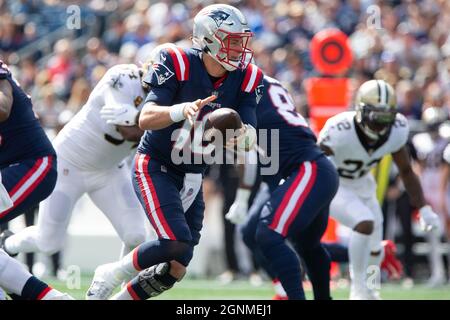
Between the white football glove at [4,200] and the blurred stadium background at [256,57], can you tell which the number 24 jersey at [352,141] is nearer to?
the blurred stadium background at [256,57]

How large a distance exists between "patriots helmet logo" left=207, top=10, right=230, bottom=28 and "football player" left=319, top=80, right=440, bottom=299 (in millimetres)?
2136

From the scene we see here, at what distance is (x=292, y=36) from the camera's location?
13.3 metres

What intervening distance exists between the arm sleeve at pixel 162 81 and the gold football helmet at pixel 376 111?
2344 mm

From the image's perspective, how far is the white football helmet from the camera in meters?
5.75

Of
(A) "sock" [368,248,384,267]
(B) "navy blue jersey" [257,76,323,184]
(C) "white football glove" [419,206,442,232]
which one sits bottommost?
(A) "sock" [368,248,384,267]

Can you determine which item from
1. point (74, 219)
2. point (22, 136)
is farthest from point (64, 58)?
point (22, 136)

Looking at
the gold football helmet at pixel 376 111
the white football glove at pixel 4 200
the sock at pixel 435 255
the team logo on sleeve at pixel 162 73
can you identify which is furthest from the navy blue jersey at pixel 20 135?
the sock at pixel 435 255

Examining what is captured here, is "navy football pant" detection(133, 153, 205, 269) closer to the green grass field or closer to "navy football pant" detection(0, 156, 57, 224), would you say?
"navy football pant" detection(0, 156, 57, 224)

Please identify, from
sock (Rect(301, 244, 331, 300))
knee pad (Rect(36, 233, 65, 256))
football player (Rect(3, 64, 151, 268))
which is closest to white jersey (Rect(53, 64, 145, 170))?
football player (Rect(3, 64, 151, 268))

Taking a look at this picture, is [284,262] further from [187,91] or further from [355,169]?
[355,169]

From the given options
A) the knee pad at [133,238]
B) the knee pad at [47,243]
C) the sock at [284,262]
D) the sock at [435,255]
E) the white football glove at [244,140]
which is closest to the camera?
the white football glove at [244,140]

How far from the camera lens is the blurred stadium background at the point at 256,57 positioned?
10781 mm

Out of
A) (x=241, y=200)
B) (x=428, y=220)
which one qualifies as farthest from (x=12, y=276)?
(x=428, y=220)
